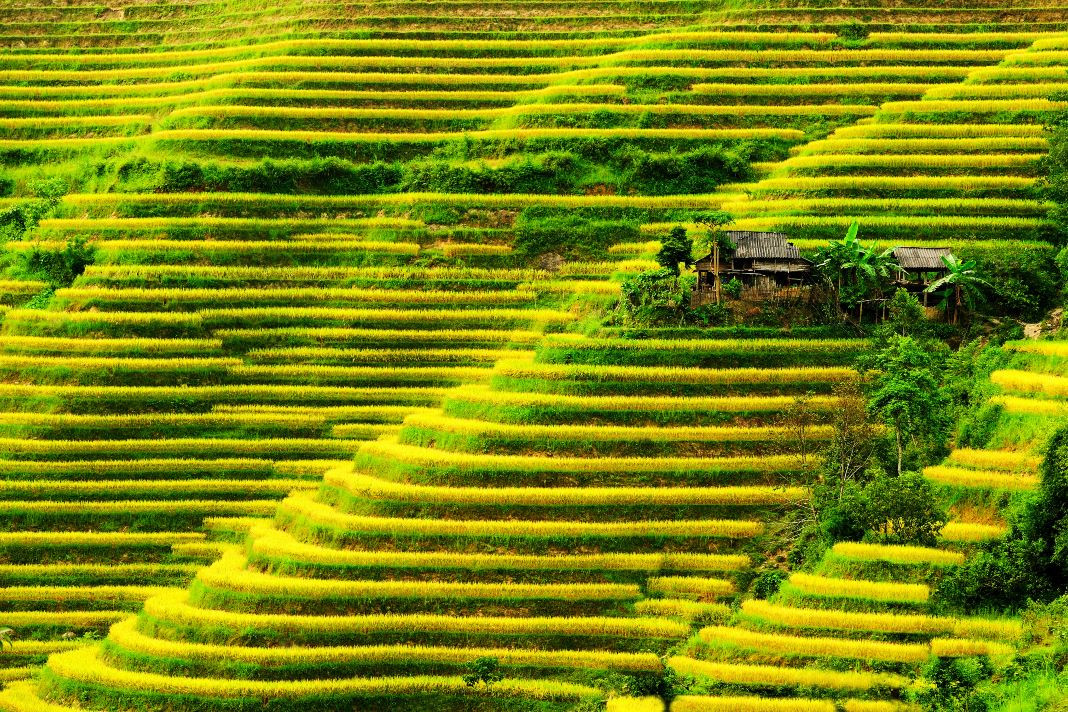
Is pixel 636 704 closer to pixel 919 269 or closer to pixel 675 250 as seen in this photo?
pixel 675 250

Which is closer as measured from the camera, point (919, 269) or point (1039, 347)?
point (1039, 347)

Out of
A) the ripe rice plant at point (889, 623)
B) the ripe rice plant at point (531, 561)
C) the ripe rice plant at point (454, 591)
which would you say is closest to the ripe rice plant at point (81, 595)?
the ripe rice plant at point (454, 591)

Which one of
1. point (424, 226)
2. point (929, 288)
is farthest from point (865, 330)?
point (424, 226)

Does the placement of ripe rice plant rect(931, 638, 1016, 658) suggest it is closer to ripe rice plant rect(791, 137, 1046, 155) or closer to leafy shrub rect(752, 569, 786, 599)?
leafy shrub rect(752, 569, 786, 599)

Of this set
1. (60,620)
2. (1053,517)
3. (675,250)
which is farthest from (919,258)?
(60,620)

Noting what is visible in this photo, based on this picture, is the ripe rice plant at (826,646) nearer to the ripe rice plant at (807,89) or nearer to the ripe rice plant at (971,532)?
the ripe rice plant at (971,532)

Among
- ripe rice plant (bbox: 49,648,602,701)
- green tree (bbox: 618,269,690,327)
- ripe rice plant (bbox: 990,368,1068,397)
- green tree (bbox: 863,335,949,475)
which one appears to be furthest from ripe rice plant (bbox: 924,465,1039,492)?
ripe rice plant (bbox: 49,648,602,701)
